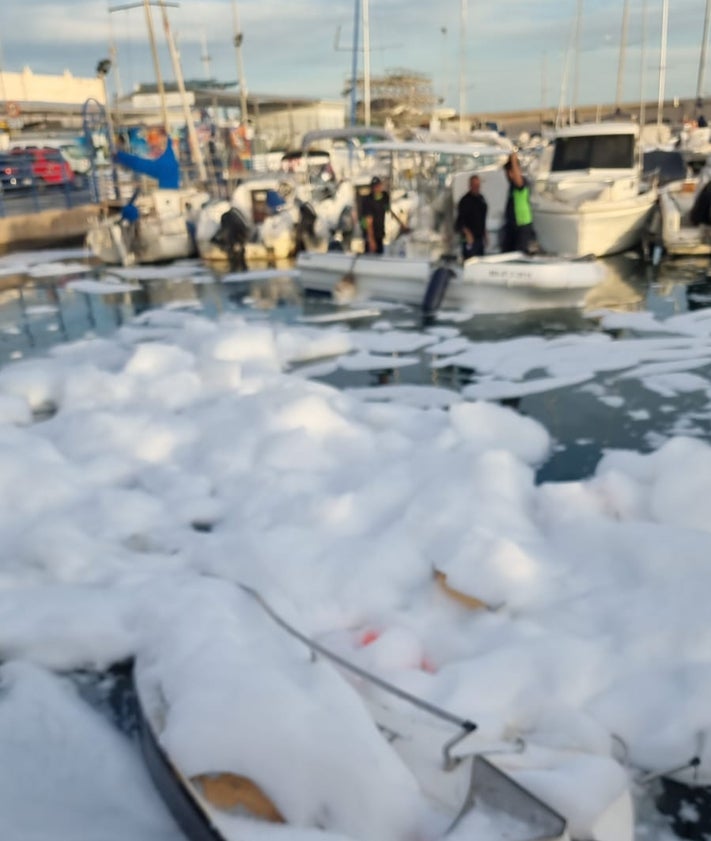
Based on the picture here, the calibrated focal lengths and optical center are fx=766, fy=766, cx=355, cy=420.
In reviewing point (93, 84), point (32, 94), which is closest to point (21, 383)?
point (32, 94)

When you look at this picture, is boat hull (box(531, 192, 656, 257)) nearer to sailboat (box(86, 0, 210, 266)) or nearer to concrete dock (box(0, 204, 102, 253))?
sailboat (box(86, 0, 210, 266))

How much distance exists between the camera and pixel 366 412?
7238 millimetres

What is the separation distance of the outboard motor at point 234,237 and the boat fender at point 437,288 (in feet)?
22.2

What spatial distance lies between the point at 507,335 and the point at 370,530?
5.81 m

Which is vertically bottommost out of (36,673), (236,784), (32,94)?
(36,673)

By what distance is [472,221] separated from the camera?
1173 centimetres

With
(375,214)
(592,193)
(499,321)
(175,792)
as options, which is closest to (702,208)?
(592,193)

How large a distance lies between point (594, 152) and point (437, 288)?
20.6 feet

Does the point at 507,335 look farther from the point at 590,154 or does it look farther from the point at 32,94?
the point at 32,94

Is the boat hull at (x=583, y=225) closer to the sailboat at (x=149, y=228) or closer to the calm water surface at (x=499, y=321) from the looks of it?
the calm water surface at (x=499, y=321)

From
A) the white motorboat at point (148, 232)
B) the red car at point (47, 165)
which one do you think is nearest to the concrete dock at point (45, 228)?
the white motorboat at point (148, 232)

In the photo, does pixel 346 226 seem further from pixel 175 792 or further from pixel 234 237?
pixel 175 792

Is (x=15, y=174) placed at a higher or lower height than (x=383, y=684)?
higher

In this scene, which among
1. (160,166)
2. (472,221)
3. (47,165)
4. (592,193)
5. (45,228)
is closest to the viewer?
(472,221)
